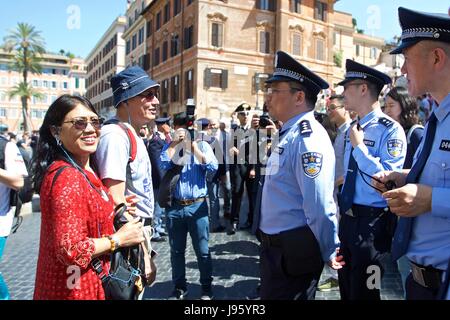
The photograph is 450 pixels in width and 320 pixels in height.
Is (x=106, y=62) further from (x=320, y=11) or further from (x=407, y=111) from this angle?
(x=407, y=111)

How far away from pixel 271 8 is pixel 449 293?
33595 millimetres

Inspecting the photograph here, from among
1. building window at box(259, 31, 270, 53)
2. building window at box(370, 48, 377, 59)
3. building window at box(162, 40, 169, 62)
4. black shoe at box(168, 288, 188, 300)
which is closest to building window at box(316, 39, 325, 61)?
building window at box(259, 31, 270, 53)

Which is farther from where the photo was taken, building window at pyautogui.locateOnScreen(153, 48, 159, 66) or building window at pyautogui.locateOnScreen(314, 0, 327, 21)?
building window at pyautogui.locateOnScreen(153, 48, 159, 66)

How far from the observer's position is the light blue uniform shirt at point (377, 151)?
9.96 feet

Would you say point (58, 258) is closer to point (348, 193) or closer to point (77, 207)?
point (77, 207)

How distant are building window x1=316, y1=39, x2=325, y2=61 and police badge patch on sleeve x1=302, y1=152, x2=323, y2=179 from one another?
34115 millimetres

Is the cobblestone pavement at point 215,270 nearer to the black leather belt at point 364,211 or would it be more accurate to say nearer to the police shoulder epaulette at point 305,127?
the black leather belt at point 364,211

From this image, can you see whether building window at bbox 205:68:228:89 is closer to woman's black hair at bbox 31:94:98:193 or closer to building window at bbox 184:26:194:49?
building window at bbox 184:26:194:49

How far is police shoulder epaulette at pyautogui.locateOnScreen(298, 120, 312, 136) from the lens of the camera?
2.67 meters

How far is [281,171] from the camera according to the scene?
2.75 meters

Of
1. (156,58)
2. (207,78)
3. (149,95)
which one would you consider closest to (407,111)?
(149,95)

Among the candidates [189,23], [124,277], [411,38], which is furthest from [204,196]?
[189,23]

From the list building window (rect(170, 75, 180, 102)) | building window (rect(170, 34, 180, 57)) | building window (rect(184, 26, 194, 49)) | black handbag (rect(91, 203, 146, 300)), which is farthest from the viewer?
building window (rect(170, 34, 180, 57))

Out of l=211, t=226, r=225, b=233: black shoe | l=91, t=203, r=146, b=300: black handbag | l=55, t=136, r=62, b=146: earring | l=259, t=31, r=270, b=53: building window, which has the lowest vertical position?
l=211, t=226, r=225, b=233: black shoe
